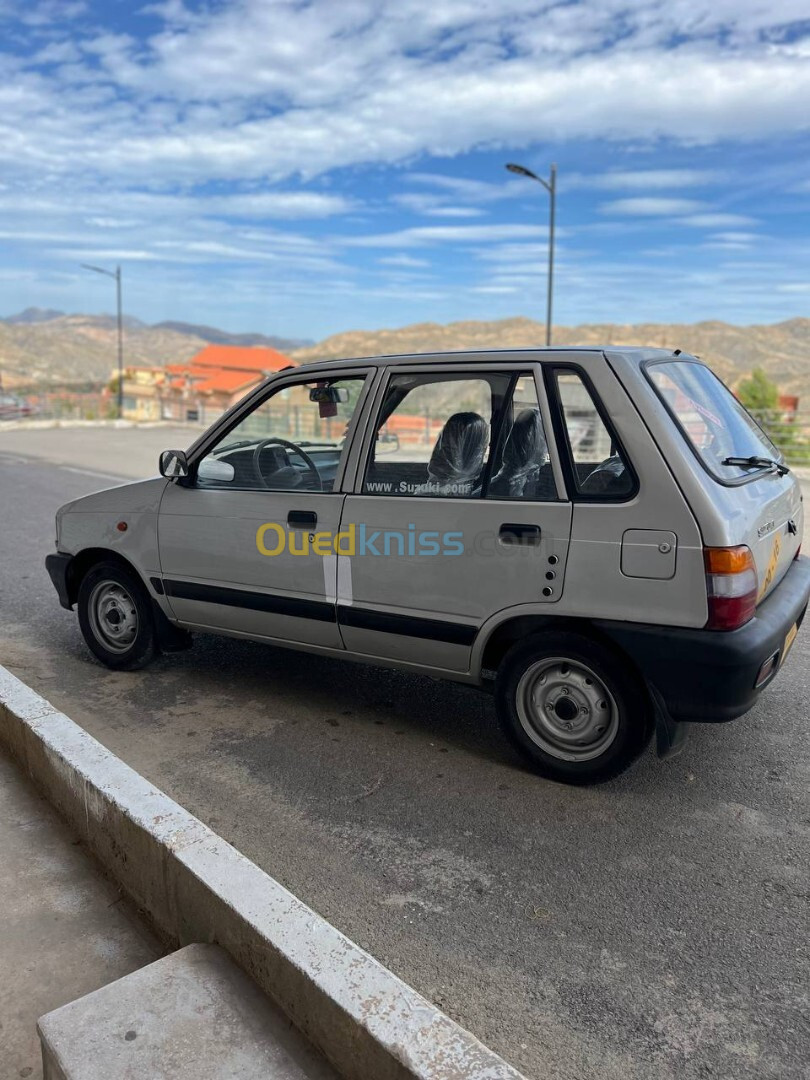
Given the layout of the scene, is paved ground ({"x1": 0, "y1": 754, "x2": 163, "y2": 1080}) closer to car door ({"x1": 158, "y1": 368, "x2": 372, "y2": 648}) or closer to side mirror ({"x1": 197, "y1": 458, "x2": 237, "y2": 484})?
car door ({"x1": 158, "y1": 368, "x2": 372, "y2": 648})

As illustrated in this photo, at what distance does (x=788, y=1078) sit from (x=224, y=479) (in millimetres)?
3386

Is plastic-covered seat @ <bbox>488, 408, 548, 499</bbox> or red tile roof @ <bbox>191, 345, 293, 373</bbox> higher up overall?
red tile roof @ <bbox>191, 345, 293, 373</bbox>

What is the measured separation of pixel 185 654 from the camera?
5438 mm

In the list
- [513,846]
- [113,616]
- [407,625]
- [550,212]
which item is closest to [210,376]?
[550,212]

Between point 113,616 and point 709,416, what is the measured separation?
133 inches

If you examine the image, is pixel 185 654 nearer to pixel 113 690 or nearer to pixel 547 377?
pixel 113 690

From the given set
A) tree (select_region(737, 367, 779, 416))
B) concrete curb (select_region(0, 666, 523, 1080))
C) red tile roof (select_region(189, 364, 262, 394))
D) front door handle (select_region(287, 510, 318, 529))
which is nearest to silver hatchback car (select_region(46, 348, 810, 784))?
front door handle (select_region(287, 510, 318, 529))

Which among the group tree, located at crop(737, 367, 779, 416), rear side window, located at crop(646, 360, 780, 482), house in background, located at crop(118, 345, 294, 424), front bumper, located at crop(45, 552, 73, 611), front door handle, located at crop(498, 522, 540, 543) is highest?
house in background, located at crop(118, 345, 294, 424)

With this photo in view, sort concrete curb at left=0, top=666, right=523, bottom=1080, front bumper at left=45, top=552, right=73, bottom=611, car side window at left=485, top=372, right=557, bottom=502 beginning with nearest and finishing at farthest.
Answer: concrete curb at left=0, top=666, right=523, bottom=1080, car side window at left=485, top=372, right=557, bottom=502, front bumper at left=45, top=552, right=73, bottom=611

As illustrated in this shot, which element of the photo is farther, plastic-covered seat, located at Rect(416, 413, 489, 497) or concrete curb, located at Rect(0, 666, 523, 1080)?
plastic-covered seat, located at Rect(416, 413, 489, 497)

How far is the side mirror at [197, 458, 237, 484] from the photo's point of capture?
4.49 meters

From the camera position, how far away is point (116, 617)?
506cm

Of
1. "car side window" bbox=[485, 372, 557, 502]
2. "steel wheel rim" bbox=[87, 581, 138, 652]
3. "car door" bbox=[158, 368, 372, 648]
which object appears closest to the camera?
"car side window" bbox=[485, 372, 557, 502]

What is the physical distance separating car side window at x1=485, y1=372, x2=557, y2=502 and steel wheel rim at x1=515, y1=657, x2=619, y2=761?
0.71m
